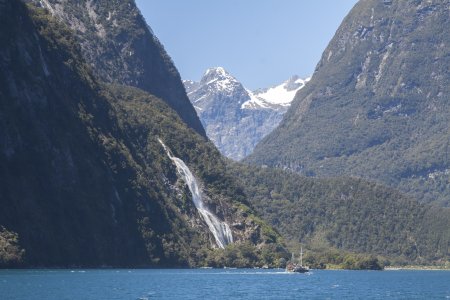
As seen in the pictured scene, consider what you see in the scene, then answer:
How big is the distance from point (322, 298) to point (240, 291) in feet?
57.7

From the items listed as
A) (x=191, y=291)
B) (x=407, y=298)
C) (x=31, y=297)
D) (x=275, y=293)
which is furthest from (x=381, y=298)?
(x=31, y=297)

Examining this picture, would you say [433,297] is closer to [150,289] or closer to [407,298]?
[407,298]

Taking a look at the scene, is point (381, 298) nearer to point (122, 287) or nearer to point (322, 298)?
point (322, 298)

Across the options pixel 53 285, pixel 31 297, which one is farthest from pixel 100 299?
pixel 53 285

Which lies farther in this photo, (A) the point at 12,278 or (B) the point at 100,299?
(A) the point at 12,278

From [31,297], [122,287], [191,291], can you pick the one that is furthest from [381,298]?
[31,297]

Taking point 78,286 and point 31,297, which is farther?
point 78,286

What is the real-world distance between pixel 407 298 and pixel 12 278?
69.8m

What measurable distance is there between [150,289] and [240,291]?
16.5 metres

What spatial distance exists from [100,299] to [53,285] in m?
26.2

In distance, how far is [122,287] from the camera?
195 m

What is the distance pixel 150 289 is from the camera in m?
194

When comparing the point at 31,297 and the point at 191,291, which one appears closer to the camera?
the point at 31,297

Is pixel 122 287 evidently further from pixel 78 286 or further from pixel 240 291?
pixel 240 291
